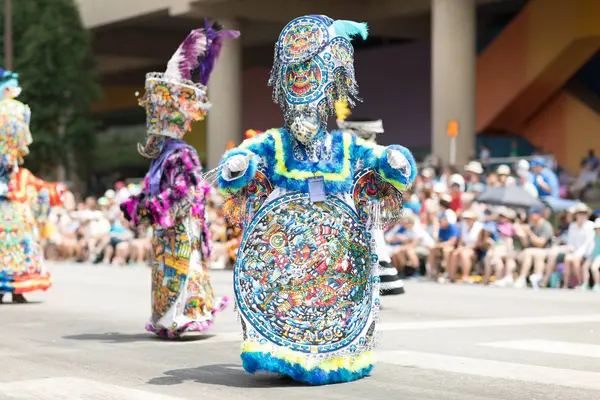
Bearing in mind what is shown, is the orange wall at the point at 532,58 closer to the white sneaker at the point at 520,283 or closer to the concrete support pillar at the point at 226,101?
the concrete support pillar at the point at 226,101

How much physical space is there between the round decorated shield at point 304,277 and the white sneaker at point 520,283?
10085 millimetres

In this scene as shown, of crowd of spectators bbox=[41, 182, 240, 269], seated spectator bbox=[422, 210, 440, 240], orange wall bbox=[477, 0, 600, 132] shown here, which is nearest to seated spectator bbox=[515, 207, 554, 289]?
seated spectator bbox=[422, 210, 440, 240]

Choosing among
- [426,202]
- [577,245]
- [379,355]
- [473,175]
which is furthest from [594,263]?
[379,355]

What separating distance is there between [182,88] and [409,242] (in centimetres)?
958

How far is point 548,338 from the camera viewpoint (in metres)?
10.7

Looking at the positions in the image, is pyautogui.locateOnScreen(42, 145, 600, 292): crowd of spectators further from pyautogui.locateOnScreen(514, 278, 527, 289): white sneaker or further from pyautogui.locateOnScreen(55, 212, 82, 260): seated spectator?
pyautogui.locateOnScreen(55, 212, 82, 260): seated spectator

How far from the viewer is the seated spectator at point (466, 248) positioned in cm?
1856

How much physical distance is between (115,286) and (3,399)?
11.0 meters

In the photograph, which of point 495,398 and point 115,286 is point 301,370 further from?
point 115,286

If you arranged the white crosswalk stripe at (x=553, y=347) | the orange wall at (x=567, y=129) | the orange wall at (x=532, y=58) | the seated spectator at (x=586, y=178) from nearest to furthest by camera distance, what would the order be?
the white crosswalk stripe at (x=553, y=347) → the seated spectator at (x=586, y=178) → the orange wall at (x=532, y=58) → the orange wall at (x=567, y=129)

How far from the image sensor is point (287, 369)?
25.0 ft

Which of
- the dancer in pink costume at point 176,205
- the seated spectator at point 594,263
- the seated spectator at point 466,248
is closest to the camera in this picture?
the dancer in pink costume at point 176,205

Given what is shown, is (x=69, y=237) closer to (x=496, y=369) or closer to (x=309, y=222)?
(x=496, y=369)

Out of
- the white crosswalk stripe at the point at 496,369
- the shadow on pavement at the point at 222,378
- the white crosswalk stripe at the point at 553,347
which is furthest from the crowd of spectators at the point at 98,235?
the shadow on pavement at the point at 222,378
